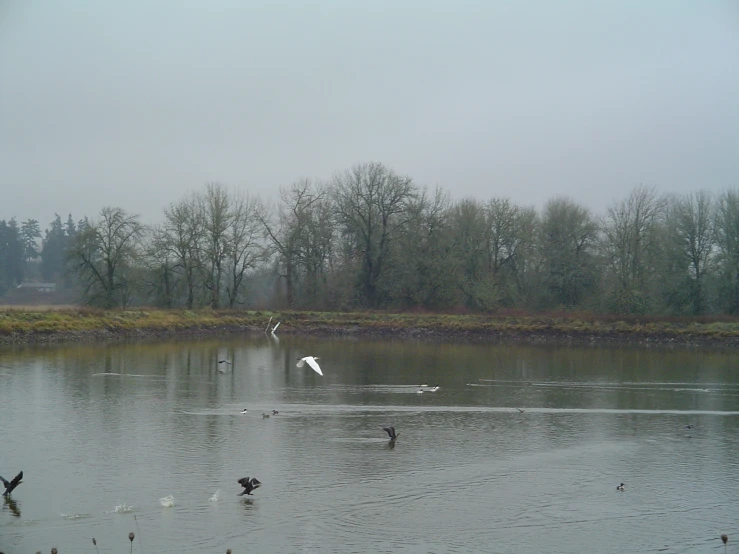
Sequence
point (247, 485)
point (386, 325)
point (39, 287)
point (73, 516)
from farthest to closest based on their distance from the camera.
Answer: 1. point (39, 287)
2. point (386, 325)
3. point (247, 485)
4. point (73, 516)

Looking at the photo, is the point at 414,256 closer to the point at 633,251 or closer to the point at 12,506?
the point at 633,251

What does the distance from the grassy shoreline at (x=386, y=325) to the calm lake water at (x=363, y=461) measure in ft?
48.5

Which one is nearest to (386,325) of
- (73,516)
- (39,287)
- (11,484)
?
(11,484)

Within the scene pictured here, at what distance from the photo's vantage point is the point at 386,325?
50.5 m

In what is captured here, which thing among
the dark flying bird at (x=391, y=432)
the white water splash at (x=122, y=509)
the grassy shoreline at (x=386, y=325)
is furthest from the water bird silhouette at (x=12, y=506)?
the grassy shoreline at (x=386, y=325)

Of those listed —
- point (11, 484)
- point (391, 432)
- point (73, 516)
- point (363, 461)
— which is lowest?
point (73, 516)

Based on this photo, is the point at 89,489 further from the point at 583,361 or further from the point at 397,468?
the point at 583,361

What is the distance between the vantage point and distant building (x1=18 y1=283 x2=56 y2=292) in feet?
291

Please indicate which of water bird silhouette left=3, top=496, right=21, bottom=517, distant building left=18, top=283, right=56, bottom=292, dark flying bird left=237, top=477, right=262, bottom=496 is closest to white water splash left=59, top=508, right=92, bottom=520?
water bird silhouette left=3, top=496, right=21, bottom=517

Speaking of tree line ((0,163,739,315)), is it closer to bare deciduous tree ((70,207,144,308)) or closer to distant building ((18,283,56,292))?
bare deciduous tree ((70,207,144,308))

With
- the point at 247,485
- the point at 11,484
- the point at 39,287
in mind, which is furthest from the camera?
the point at 39,287

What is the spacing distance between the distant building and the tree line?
3543 centimetres

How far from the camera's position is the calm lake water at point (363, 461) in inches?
402

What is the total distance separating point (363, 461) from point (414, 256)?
44.2 m
